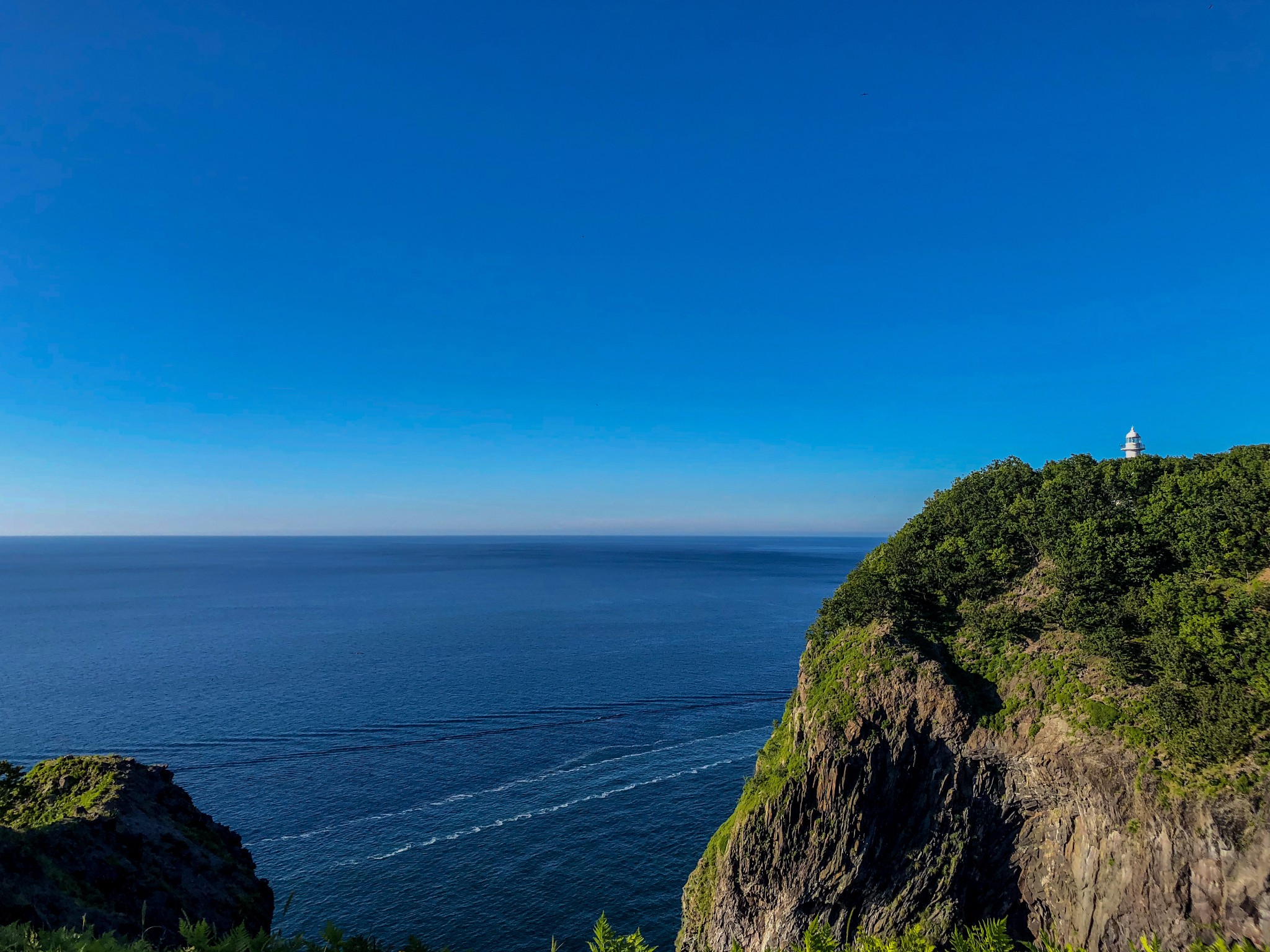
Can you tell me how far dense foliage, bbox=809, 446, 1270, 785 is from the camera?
90.4ft

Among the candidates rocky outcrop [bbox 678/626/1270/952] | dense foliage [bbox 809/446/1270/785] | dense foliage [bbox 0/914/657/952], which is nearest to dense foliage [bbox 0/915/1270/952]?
dense foliage [bbox 0/914/657/952]

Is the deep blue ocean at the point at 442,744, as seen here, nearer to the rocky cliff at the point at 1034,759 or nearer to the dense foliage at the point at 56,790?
the rocky cliff at the point at 1034,759

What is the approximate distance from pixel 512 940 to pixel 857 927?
23237mm

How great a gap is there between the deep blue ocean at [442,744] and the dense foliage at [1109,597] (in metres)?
26.6

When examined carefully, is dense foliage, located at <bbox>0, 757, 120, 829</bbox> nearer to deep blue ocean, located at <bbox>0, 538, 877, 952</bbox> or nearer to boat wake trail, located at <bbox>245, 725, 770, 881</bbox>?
deep blue ocean, located at <bbox>0, 538, 877, 952</bbox>

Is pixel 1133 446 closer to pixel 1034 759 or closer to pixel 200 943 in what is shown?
pixel 1034 759

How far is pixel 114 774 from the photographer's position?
26453 mm

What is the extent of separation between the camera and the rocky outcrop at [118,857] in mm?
20125

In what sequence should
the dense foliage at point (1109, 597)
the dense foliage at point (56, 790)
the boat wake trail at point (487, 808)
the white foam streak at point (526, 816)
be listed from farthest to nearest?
the boat wake trail at point (487, 808)
the white foam streak at point (526, 816)
the dense foliage at point (1109, 597)
the dense foliage at point (56, 790)

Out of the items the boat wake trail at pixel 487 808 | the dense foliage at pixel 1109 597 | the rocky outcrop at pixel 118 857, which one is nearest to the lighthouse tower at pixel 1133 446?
the dense foliage at pixel 1109 597

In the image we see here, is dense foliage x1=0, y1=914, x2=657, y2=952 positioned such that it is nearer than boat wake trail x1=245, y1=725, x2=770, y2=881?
Yes

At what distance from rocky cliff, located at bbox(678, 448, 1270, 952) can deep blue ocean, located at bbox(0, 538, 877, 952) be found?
15.0m

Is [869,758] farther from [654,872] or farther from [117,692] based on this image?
[117,692]

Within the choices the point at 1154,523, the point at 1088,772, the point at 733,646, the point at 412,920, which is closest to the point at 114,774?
the point at 412,920
